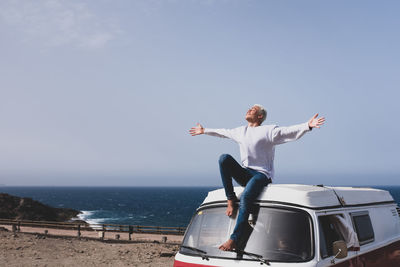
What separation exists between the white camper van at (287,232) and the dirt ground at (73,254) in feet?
33.6

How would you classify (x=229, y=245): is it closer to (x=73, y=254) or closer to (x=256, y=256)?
(x=256, y=256)

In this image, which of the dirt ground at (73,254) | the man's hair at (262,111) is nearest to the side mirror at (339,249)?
the man's hair at (262,111)

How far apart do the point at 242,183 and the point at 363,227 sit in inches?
79.4

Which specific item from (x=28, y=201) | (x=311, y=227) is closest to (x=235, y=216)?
(x=311, y=227)

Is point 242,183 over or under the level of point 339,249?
over

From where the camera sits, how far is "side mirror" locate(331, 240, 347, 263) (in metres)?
4.60

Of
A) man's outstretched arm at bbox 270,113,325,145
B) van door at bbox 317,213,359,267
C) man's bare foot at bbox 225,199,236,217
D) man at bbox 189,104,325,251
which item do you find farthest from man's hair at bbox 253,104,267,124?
van door at bbox 317,213,359,267

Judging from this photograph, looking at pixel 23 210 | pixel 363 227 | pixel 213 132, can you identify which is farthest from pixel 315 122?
pixel 23 210

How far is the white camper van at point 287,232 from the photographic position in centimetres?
466

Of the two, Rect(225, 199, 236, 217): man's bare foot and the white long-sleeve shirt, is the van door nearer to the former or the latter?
the white long-sleeve shirt

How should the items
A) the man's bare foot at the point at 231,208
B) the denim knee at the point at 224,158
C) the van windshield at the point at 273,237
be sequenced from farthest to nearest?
1. the denim knee at the point at 224,158
2. the man's bare foot at the point at 231,208
3. the van windshield at the point at 273,237

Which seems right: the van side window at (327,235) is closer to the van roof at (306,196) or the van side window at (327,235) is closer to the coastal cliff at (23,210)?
the van roof at (306,196)

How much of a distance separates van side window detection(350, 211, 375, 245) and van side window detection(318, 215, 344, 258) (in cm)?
64

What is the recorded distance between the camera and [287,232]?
188 inches
